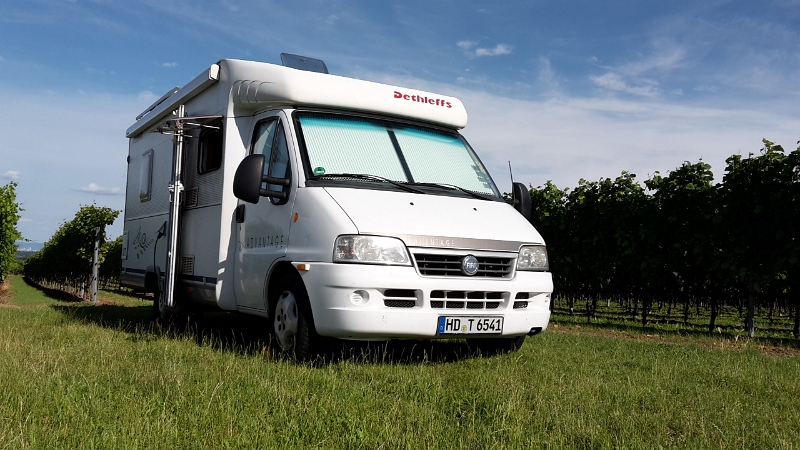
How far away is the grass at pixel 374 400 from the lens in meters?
3.83

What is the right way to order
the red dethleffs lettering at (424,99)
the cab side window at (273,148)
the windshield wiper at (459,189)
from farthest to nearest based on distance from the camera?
the red dethleffs lettering at (424,99) < the windshield wiper at (459,189) < the cab side window at (273,148)

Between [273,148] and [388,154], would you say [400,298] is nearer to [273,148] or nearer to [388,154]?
[388,154]

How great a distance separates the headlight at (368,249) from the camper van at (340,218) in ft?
0.04

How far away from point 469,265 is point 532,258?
81 centimetres

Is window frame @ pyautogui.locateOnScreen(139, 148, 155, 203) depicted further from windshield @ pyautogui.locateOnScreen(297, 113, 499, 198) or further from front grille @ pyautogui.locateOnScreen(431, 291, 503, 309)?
front grille @ pyautogui.locateOnScreen(431, 291, 503, 309)

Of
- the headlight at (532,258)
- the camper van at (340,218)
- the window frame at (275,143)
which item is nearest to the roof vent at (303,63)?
the camper van at (340,218)

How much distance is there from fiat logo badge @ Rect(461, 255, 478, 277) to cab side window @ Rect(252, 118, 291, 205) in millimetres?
1695

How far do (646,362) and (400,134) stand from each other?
10.9 ft

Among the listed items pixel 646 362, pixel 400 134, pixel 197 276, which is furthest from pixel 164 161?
pixel 646 362

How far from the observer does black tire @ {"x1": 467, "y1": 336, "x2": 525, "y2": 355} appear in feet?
23.8

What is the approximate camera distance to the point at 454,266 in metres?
6.01

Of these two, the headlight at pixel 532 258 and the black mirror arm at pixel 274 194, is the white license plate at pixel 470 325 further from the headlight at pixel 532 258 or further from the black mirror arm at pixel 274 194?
the black mirror arm at pixel 274 194

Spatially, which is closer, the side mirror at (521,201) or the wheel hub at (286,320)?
the wheel hub at (286,320)

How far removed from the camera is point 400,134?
719 cm
